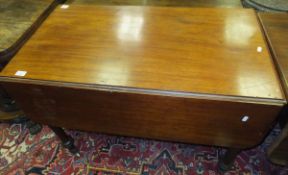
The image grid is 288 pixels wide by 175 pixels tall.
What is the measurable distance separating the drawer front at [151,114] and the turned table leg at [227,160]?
153mm

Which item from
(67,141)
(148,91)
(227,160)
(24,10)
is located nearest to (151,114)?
(148,91)

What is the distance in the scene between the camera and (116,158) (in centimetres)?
126

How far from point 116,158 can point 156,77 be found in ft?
2.28

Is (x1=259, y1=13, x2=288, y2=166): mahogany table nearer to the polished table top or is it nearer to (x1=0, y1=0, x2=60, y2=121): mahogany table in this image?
the polished table top

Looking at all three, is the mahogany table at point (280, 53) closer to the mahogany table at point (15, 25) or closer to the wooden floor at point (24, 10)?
the wooden floor at point (24, 10)

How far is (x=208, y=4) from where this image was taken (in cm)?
134

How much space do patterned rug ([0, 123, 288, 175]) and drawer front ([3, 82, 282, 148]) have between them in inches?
13.4

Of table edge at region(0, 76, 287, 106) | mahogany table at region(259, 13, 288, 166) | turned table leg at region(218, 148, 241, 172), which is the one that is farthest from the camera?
turned table leg at region(218, 148, 241, 172)

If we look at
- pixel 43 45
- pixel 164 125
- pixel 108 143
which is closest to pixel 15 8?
pixel 43 45

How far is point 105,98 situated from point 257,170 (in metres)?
0.95

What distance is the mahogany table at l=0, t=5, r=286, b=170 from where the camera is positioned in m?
0.75

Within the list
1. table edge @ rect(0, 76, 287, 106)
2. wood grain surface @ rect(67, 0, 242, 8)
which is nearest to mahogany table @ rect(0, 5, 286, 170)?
table edge @ rect(0, 76, 287, 106)

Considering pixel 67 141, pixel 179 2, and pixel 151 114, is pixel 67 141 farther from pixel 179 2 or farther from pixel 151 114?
pixel 179 2

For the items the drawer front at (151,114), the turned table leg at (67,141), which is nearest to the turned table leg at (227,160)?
the drawer front at (151,114)
